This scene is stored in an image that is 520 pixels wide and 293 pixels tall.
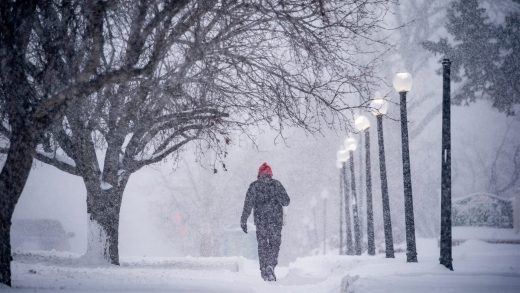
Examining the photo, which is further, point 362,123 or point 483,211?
point 483,211

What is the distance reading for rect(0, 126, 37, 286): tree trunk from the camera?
502 centimetres

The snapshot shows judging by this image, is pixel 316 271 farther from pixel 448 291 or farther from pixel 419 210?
pixel 419 210

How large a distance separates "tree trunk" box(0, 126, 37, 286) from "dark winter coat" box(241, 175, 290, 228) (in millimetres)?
4633

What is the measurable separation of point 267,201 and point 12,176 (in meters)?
4.99

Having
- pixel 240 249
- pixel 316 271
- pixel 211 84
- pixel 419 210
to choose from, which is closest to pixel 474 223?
pixel 316 271

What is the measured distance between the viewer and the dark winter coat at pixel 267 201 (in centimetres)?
895

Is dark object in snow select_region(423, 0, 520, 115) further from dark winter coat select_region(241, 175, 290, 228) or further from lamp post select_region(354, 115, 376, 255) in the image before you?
dark winter coat select_region(241, 175, 290, 228)

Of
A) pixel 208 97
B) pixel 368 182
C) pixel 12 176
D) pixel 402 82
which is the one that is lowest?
pixel 12 176

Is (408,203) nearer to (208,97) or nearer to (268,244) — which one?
(268,244)

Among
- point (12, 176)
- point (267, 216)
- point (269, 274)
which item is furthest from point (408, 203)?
point (12, 176)

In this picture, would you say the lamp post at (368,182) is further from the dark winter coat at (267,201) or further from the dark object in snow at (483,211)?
the dark object in snow at (483,211)

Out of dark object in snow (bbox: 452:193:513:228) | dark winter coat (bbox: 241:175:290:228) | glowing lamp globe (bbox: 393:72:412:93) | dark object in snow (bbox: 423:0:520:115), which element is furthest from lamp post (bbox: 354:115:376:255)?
dark object in snow (bbox: 423:0:520:115)

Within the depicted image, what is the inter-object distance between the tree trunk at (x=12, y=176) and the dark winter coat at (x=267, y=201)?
4.63m

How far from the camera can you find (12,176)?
5.09 m
